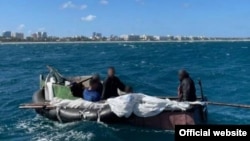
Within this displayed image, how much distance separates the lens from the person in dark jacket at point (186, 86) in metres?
16.3

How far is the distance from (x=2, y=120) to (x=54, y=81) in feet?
8.41

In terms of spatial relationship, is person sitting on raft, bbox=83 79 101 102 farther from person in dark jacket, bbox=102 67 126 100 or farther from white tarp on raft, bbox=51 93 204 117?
white tarp on raft, bbox=51 93 204 117

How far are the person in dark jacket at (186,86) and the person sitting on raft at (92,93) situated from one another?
2.87 meters

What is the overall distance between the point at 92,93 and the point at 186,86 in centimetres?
324

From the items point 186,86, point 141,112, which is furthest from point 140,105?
point 186,86

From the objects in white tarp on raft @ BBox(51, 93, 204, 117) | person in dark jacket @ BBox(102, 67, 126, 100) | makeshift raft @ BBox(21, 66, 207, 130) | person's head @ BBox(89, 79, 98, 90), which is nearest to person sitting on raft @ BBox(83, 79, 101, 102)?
person's head @ BBox(89, 79, 98, 90)

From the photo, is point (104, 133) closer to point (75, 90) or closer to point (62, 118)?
point (62, 118)

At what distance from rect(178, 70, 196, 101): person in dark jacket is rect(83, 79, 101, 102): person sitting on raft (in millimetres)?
Answer: 2867

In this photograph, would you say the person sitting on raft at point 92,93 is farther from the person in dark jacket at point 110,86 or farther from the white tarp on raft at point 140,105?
A: the white tarp on raft at point 140,105

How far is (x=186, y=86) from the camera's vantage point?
16.4m

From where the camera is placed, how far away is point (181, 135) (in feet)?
30.8

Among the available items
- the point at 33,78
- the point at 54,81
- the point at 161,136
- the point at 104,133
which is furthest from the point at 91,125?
the point at 33,78

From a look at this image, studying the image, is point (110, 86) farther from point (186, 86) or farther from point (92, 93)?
point (186, 86)

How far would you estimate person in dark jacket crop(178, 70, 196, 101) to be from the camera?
16344 millimetres
